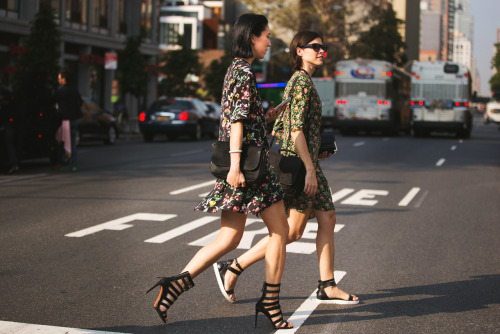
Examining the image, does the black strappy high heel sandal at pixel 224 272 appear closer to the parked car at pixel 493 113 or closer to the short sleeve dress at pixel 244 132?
the short sleeve dress at pixel 244 132

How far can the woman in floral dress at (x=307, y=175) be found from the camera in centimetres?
495

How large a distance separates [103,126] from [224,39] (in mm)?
66898

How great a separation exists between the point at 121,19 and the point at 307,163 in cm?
3905

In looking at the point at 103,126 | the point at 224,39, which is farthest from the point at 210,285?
the point at 224,39

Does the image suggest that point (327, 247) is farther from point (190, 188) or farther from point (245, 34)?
point (190, 188)

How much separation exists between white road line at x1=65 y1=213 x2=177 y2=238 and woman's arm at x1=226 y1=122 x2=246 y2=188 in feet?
12.3

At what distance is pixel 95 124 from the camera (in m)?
22.9

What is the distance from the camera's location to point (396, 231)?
850 centimetres

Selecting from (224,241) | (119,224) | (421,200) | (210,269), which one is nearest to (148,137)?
(421,200)

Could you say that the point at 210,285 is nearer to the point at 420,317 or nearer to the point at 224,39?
the point at 420,317

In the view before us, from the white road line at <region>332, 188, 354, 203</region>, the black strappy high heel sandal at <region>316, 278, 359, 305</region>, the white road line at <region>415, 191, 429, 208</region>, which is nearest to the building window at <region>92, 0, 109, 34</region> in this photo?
the white road line at <region>332, 188, 354, 203</region>

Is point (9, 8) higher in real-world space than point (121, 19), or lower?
lower

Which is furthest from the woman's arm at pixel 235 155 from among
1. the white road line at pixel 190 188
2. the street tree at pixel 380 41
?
the street tree at pixel 380 41

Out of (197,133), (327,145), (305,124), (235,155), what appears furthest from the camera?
(197,133)
